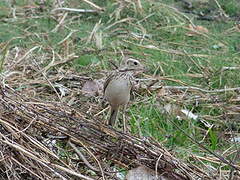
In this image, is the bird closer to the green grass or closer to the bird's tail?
the bird's tail


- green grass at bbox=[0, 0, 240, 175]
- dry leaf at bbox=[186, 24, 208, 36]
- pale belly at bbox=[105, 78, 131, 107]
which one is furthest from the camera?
dry leaf at bbox=[186, 24, 208, 36]

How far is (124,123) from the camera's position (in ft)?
16.4

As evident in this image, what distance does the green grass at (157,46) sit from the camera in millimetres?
5543

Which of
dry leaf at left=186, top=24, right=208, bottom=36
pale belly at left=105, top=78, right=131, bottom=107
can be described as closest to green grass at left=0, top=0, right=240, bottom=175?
dry leaf at left=186, top=24, right=208, bottom=36

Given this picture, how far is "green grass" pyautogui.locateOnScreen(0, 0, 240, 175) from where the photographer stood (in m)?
5.54

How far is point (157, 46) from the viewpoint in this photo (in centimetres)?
776

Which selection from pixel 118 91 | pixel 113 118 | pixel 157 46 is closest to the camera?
pixel 118 91

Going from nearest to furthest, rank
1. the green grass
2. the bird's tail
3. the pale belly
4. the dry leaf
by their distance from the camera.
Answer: the pale belly < the bird's tail < the green grass < the dry leaf

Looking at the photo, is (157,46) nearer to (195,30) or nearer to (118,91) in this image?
(195,30)

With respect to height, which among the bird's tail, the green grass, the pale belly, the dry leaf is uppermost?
the pale belly

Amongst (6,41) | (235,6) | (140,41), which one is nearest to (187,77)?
(140,41)

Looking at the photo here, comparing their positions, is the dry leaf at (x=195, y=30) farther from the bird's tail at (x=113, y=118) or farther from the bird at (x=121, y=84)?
the bird at (x=121, y=84)

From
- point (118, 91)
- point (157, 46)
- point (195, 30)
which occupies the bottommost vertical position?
point (195, 30)

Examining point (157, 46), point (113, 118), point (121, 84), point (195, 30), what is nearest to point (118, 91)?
point (121, 84)
